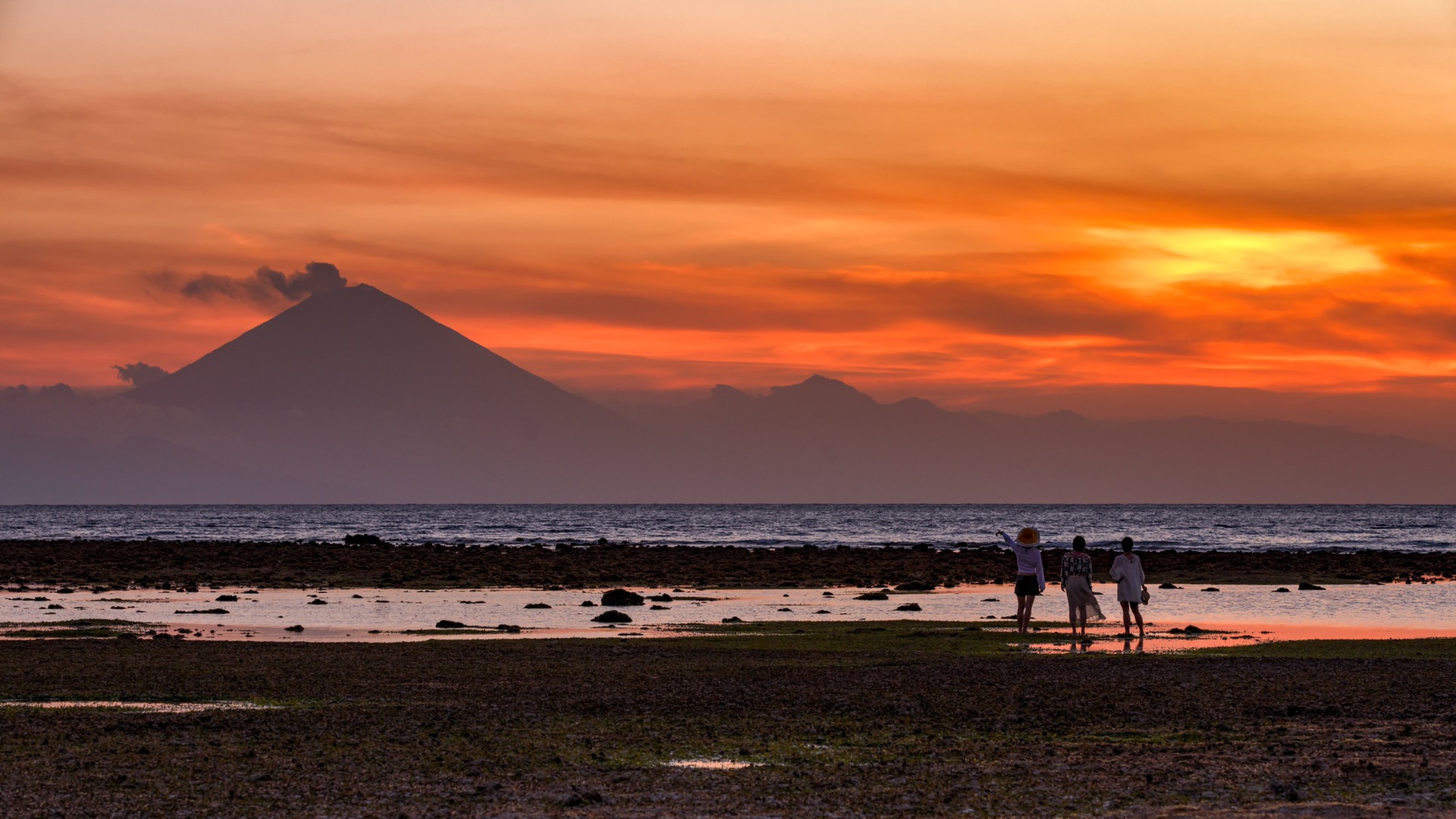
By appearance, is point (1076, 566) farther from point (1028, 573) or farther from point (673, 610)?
point (673, 610)

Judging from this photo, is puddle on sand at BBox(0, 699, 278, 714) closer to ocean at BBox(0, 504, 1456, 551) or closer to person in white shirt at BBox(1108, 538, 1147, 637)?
person in white shirt at BBox(1108, 538, 1147, 637)

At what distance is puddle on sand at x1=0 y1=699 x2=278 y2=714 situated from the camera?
1702cm

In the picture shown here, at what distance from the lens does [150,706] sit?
17.4 metres

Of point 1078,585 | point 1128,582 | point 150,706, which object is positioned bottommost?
point 150,706

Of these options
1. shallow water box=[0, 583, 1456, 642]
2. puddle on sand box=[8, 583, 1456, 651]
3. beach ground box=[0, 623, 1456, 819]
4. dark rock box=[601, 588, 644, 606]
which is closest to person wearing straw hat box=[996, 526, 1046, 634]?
shallow water box=[0, 583, 1456, 642]

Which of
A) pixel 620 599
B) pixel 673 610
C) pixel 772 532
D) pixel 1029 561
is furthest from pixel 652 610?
pixel 772 532

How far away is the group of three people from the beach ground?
14.0 feet

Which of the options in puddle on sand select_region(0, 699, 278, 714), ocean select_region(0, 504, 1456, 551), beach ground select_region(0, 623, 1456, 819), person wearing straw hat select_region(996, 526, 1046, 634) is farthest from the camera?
ocean select_region(0, 504, 1456, 551)

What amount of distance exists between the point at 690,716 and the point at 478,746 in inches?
123

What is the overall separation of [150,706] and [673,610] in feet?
78.8

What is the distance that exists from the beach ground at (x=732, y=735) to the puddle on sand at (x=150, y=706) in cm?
28

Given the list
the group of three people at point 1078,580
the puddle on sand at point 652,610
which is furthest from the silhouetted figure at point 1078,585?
the puddle on sand at point 652,610

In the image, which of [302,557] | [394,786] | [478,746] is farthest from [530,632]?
[302,557]

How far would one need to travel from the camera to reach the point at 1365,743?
14.2m
